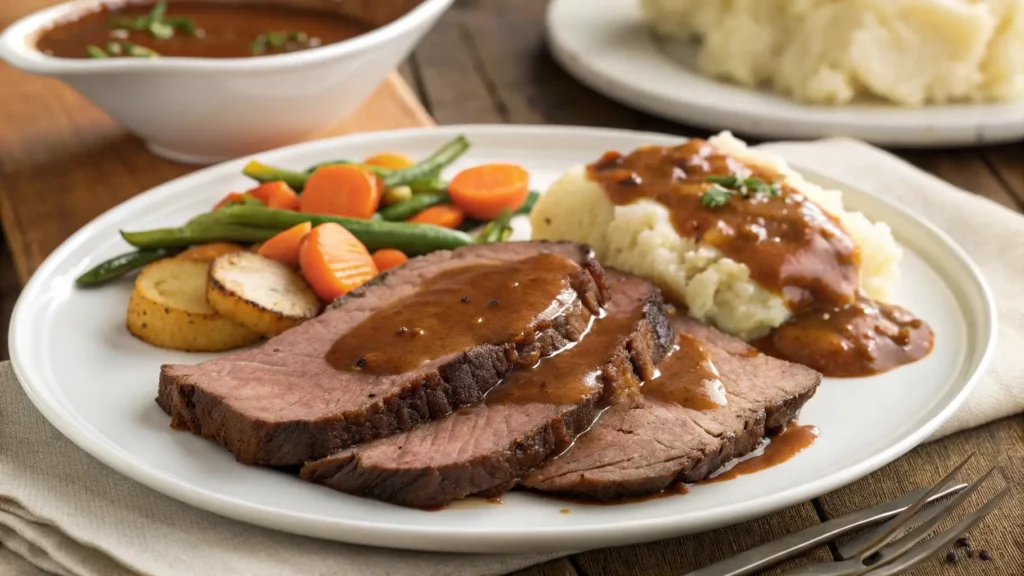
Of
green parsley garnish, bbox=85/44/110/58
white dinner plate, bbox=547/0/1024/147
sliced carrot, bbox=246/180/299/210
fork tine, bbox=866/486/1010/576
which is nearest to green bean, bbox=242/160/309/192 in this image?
sliced carrot, bbox=246/180/299/210

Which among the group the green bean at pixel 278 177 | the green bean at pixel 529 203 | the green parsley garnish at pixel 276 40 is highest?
the green parsley garnish at pixel 276 40

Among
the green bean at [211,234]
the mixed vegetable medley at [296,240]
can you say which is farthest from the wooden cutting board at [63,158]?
the mixed vegetable medley at [296,240]

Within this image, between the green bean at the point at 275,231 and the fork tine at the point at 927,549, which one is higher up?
the fork tine at the point at 927,549

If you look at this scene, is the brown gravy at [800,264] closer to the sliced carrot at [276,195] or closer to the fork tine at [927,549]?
the fork tine at [927,549]

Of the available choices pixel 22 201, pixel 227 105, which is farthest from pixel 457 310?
pixel 22 201

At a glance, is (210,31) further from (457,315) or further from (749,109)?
(457,315)

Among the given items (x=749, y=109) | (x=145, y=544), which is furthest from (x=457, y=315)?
(x=749, y=109)
